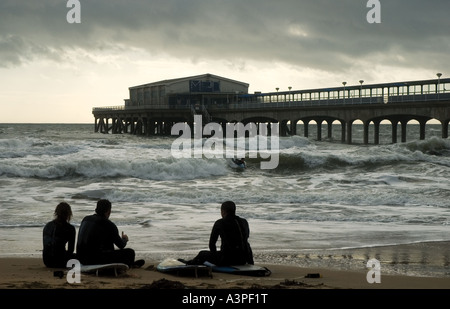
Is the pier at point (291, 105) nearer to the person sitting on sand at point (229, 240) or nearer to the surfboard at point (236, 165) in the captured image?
the surfboard at point (236, 165)

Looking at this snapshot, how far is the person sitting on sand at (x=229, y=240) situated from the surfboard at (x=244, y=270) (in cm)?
7

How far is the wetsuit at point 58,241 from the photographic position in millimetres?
8289

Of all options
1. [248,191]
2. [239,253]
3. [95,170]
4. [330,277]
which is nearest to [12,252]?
[239,253]

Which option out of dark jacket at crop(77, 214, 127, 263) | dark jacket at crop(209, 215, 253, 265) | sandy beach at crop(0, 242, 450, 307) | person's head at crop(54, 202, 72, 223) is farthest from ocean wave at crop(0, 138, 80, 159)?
dark jacket at crop(209, 215, 253, 265)

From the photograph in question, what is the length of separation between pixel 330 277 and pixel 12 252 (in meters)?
5.24

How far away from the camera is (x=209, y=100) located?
262ft

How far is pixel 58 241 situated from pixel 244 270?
2.51 metres

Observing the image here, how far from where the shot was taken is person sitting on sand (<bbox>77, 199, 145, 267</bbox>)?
26.0 feet

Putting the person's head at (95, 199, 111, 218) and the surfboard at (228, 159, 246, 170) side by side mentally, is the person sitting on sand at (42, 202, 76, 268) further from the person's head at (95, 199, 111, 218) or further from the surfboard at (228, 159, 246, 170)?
the surfboard at (228, 159, 246, 170)

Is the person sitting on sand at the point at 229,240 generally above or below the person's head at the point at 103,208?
below

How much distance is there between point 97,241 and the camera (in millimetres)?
7984

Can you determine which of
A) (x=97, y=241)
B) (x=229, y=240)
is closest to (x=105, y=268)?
(x=97, y=241)

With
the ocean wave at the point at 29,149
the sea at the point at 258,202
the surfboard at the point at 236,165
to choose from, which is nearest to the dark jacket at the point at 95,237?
A: the sea at the point at 258,202

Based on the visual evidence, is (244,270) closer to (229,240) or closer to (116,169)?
(229,240)
